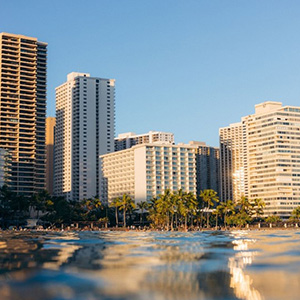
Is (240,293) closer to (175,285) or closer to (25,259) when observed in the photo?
(175,285)

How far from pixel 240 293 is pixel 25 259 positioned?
3748cm

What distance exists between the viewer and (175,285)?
48.4 m

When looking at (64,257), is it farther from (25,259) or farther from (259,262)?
(259,262)

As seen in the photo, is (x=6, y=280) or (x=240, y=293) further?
(x=6, y=280)

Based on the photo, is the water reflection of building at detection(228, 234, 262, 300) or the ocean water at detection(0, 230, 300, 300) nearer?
the water reflection of building at detection(228, 234, 262, 300)

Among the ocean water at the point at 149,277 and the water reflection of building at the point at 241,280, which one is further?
the ocean water at the point at 149,277

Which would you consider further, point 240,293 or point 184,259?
point 184,259

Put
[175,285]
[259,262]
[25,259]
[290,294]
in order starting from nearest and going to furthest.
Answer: [290,294], [175,285], [259,262], [25,259]

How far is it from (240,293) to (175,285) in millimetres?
6627

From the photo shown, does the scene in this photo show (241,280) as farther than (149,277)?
No

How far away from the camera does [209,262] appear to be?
69188mm

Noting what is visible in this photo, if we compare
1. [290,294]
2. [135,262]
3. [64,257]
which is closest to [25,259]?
[64,257]

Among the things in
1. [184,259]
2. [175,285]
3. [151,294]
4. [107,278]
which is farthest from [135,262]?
[151,294]

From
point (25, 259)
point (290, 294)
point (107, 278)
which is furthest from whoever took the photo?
point (25, 259)
